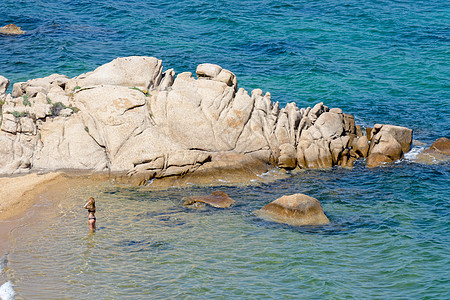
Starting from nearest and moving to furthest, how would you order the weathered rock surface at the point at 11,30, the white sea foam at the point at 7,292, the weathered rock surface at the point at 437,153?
the white sea foam at the point at 7,292 < the weathered rock surface at the point at 437,153 < the weathered rock surface at the point at 11,30

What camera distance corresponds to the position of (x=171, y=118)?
2805 centimetres

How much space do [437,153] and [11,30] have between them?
1512 inches

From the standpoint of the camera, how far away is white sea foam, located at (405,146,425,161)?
29962mm

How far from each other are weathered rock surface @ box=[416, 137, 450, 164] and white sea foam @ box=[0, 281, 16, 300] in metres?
21.3

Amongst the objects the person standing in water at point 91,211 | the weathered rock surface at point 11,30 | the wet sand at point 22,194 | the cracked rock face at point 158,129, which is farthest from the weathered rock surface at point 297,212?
the weathered rock surface at point 11,30

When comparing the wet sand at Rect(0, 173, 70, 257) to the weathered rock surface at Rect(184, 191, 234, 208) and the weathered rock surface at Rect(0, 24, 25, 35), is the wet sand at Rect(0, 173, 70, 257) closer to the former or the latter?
the weathered rock surface at Rect(184, 191, 234, 208)

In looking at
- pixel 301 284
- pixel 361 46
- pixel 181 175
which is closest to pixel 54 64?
pixel 181 175

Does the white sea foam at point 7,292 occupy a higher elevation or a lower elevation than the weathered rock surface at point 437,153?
higher

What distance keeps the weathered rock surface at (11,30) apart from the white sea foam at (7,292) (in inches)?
1480

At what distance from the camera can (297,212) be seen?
22.5 metres

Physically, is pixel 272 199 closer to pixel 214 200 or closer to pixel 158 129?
pixel 214 200

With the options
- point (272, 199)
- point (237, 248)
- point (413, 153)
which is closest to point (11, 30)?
point (272, 199)

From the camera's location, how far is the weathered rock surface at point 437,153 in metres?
29.4

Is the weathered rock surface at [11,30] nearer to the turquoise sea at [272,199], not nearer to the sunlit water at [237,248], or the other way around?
the turquoise sea at [272,199]
